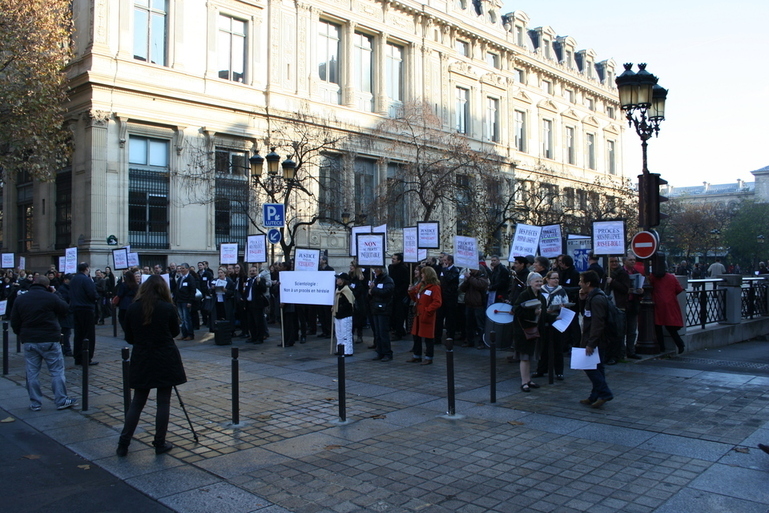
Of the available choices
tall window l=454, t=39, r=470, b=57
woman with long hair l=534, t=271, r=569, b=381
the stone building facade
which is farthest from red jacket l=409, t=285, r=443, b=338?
tall window l=454, t=39, r=470, b=57

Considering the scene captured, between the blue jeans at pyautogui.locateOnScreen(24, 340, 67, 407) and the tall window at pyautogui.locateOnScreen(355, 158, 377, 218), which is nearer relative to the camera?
the blue jeans at pyautogui.locateOnScreen(24, 340, 67, 407)

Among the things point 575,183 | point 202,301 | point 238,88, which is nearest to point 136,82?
→ point 238,88

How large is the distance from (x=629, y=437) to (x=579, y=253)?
12.1 metres

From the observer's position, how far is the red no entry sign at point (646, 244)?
39.9 ft

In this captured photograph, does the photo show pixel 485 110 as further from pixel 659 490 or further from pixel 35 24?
pixel 659 490

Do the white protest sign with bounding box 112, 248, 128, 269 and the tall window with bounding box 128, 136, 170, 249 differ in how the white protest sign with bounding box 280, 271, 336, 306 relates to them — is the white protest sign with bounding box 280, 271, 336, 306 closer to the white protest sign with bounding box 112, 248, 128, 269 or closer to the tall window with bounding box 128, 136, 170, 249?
the white protest sign with bounding box 112, 248, 128, 269

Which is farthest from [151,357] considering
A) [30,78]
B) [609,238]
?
[30,78]

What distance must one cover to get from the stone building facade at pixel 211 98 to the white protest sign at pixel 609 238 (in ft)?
62.2

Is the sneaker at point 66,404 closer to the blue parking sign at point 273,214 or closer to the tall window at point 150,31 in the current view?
the blue parking sign at point 273,214

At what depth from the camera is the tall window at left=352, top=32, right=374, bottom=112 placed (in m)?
38.2


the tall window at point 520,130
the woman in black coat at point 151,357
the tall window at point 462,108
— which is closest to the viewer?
the woman in black coat at point 151,357

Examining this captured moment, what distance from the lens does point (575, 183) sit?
5584 centimetres

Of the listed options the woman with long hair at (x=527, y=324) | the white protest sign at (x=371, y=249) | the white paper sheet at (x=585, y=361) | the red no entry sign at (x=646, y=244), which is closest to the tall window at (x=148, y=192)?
the white protest sign at (x=371, y=249)

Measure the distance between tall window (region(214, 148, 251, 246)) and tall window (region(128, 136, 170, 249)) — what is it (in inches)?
98.4
